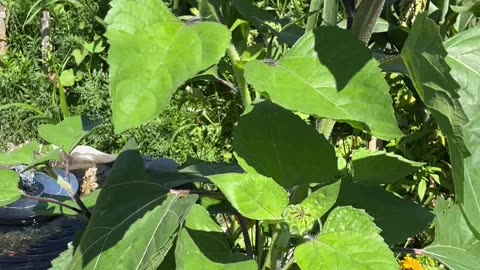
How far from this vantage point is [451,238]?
1.27 meters

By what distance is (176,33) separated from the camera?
83 centimetres

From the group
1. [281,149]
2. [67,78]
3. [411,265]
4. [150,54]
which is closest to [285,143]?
[281,149]

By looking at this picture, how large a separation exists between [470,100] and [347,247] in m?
0.22

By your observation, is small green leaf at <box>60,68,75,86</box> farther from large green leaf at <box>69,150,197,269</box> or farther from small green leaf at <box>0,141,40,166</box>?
large green leaf at <box>69,150,197,269</box>

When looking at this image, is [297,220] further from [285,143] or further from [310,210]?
[285,143]

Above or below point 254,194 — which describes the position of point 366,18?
above

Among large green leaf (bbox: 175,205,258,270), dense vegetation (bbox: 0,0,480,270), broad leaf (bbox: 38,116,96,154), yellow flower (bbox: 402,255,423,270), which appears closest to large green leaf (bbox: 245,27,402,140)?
dense vegetation (bbox: 0,0,480,270)

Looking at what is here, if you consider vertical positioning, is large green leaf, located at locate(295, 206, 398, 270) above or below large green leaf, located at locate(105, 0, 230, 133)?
below

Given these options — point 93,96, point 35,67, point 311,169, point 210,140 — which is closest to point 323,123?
point 311,169

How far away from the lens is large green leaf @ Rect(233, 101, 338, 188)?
1040 mm

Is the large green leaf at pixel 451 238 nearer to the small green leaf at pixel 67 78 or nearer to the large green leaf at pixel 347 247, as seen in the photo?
the large green leaf at pixel 347 247

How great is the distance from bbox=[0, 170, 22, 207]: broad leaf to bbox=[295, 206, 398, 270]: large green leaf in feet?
1.64

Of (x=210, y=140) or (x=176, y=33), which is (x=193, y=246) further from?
(x=210, y=140)

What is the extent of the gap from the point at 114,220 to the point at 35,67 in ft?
10.5
